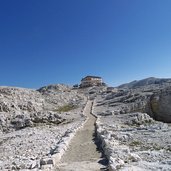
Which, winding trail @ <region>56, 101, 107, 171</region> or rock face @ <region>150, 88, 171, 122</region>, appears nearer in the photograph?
winding trail @ <region>56, 101, 107, 171</region>

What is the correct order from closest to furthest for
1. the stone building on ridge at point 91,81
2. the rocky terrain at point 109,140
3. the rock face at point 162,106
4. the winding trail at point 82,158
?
1. the winding trail at point 82,158
2. the rocky terrain at point 109,140
3. the rock face at point 162,106
4. the stone building on ridge at point 91,81

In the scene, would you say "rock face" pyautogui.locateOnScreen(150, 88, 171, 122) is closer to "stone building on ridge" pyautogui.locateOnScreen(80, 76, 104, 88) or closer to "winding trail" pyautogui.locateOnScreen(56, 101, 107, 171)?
"winding trail" pyautogui.locateOnScreen(56, 101, 107, 171)

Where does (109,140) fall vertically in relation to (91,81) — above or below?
→ below

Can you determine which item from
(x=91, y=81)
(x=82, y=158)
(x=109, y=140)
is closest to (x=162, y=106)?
(x=109, y=140)

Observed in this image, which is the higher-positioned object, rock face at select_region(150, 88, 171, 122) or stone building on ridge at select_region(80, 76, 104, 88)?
stone building on ridge at select_region(80, 76, 104, 88)

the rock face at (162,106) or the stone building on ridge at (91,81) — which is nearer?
the rock face at (162,106)

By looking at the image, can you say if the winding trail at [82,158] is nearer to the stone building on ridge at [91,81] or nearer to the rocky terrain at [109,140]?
the rocky terrain at [109,140]

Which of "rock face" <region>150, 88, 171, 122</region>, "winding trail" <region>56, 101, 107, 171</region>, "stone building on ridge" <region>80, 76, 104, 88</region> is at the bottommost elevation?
"winding trail" <region>56, 101, 107, 171</region>

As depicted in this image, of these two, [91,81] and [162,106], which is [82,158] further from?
[91,81]

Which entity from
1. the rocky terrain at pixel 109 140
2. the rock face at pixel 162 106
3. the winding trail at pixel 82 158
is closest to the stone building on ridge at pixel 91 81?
the rocky terrain at pixel 109 140

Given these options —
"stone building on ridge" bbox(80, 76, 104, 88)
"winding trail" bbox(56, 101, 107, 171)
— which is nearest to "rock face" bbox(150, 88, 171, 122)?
"winding trail" bbox(56, 101, 107, 171)

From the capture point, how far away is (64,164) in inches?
655

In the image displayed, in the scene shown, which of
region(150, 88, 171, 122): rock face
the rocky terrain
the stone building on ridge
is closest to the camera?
the rocky terrain

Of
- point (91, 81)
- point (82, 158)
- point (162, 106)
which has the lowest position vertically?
point (82, 158)
